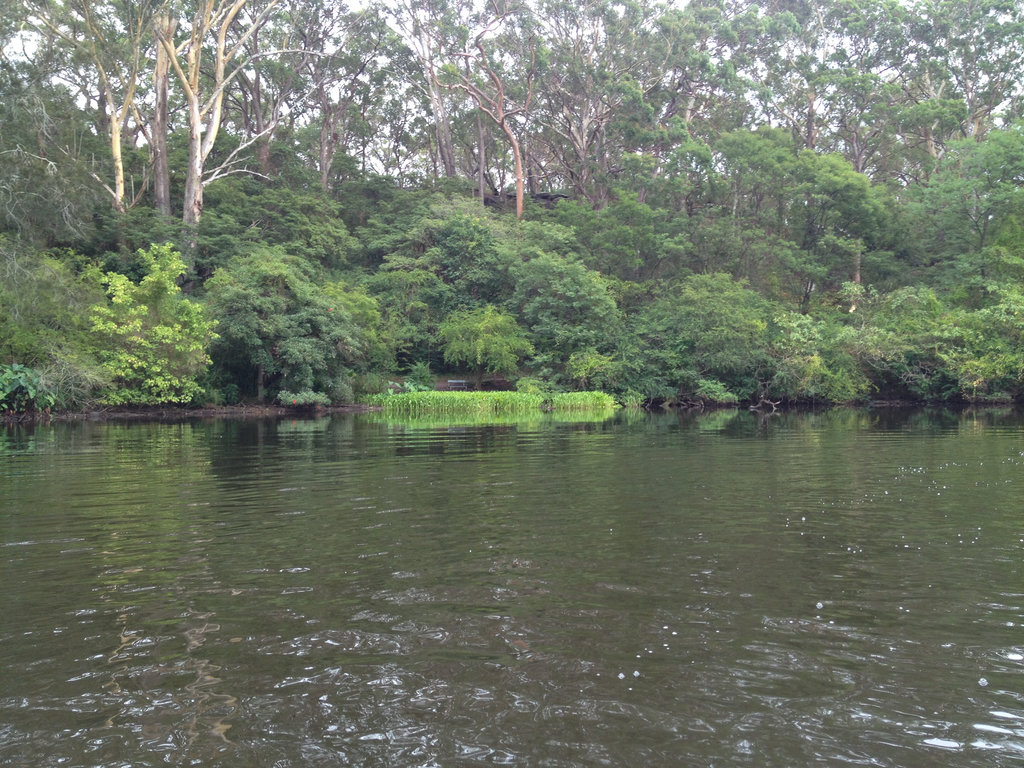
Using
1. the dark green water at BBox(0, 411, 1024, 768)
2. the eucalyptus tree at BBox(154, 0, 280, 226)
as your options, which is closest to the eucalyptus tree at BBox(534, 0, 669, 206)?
the eucalyptus tree at BBox(154, 0, 280, 226)

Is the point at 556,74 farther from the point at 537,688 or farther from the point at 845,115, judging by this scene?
the point at 537,688

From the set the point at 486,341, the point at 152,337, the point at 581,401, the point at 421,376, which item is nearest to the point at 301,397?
the point at 152,337

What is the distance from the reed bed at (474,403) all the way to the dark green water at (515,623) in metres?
21.5

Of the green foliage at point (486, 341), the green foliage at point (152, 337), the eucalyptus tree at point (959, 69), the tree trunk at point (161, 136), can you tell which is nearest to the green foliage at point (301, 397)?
the green foliage at point (152, 337)

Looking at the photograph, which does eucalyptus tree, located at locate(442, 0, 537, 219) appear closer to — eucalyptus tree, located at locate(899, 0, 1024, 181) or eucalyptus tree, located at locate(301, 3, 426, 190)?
eucalyptus tree, located at locate(301, 3, 426, 190)

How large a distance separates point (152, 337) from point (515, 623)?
29.0 m

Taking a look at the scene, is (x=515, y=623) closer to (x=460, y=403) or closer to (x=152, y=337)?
(x=460, y=403)

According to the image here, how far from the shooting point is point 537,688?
4.18m

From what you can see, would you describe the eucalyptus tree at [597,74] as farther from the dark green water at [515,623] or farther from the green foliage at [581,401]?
the dark green water at [515,623]

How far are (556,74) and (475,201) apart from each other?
10981mm

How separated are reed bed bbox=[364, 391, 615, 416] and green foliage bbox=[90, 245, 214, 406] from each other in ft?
25.7

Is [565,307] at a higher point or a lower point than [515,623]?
higher

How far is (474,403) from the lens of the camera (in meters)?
33.6

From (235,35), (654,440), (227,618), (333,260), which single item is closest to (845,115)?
(333,260)
